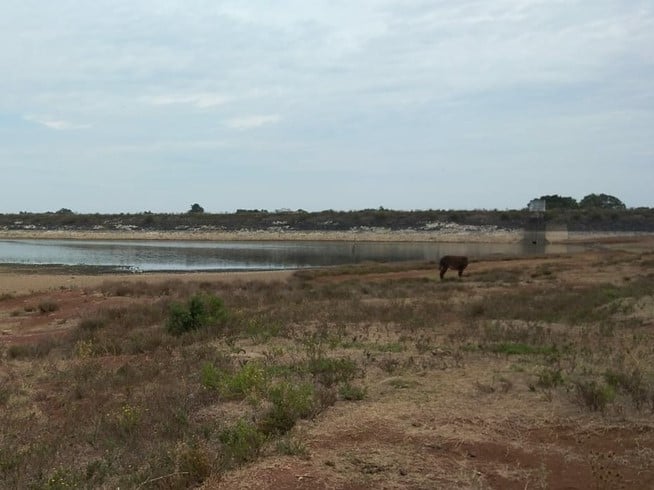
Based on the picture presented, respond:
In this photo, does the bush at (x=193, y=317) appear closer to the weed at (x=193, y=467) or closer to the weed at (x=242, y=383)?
the weed at (x=242, y=383)

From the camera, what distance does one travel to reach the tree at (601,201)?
105 meters

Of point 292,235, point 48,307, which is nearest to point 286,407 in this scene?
point 48,307

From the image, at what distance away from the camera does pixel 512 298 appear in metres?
15.9

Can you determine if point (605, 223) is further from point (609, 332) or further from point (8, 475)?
point (8, 475)

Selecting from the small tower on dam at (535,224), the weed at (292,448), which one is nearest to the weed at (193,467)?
the weed at (292,448)

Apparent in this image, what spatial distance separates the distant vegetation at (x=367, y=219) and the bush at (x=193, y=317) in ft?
232

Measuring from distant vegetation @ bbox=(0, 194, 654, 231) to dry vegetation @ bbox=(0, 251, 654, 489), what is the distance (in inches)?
2781

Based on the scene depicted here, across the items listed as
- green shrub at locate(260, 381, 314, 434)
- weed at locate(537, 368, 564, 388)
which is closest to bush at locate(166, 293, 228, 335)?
green shrub at locate(260, 381, 314, 434)

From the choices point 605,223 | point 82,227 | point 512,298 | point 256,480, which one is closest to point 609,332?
point 512,298

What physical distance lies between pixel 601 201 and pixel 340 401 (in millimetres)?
112900

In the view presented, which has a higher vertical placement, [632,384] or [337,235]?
[337,235]

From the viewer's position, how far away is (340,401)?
21.5 feet

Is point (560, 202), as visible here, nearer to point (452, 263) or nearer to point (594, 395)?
point (452, 263)

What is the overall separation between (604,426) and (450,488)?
203 cm
